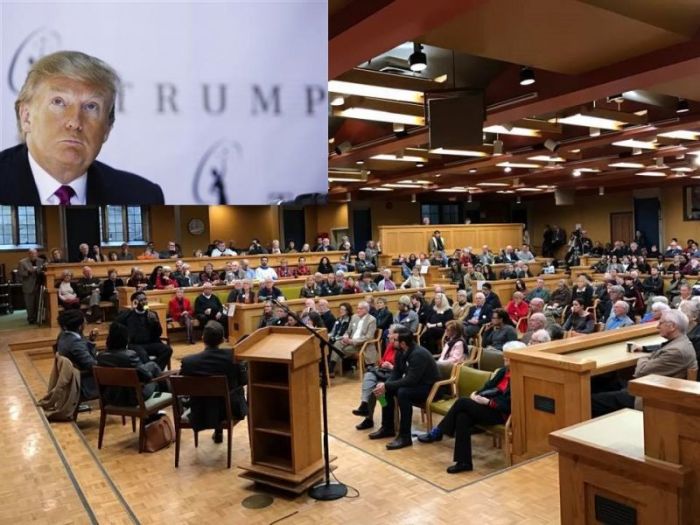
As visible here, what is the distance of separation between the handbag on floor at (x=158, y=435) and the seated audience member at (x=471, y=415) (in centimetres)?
246

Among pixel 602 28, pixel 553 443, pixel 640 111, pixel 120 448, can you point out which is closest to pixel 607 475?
pixel 553 443

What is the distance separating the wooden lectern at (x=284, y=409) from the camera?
4.13m

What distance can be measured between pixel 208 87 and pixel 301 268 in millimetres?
11875

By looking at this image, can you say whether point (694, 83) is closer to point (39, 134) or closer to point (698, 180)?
point (39, 134)

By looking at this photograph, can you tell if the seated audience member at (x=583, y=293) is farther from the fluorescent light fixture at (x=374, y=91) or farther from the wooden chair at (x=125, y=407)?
the wooden chair at (x=125, y=407)

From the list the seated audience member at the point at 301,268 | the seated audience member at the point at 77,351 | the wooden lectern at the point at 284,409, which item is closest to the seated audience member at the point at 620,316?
the wooden lectern at the point at 284,409

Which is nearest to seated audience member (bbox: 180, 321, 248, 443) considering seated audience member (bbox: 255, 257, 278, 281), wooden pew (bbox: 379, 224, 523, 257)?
seated audience member (bbox: 255, 257, 278, 281)

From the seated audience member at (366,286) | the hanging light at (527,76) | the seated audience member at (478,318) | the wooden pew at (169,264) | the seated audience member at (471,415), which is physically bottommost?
the seated audience member at (471,415)

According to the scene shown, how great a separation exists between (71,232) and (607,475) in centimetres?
1653

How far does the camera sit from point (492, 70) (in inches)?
277

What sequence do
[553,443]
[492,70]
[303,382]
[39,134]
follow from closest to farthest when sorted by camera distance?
1. [39,134]
2. [553,443]
3. [303,382]
4. [492,70]

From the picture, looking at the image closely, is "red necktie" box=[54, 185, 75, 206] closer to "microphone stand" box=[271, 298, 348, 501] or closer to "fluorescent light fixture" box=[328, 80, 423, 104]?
"microphone stand" box=[271, 298, 348, 501]

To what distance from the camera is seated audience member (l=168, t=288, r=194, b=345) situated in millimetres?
9883

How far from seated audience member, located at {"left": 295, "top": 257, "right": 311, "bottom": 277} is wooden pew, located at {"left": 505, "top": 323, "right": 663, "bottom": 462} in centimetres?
908
